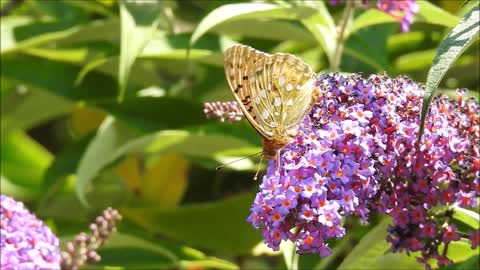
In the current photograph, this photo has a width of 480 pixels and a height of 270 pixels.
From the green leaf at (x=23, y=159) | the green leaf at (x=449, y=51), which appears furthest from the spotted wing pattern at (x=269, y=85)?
the green leaf at (x=23, y=159)

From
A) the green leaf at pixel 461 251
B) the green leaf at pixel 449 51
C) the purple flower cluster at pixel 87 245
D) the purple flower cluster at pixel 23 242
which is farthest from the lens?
the green leaf at pixel 461 251

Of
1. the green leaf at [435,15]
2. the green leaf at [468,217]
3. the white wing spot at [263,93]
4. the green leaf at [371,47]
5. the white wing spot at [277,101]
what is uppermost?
the green leaf at [435,15]

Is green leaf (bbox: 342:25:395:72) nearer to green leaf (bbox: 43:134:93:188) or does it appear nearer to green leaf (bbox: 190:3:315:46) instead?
green leaf (bbox: 190:3:315:46)

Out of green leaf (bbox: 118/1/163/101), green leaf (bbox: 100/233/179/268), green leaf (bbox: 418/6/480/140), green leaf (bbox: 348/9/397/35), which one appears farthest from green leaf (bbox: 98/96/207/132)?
green leaf (bbox: 418/6/480/140)

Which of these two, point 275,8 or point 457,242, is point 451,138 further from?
point 275,8

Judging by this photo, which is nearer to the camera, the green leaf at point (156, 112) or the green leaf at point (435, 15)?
the green leaf at point (435, 15)

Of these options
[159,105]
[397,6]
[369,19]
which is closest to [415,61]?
[369,19]

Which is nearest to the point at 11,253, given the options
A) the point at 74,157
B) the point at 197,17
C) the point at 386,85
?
the point at 386,85

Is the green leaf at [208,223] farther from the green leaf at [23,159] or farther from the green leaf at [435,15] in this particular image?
the green leaf at [435,15]
